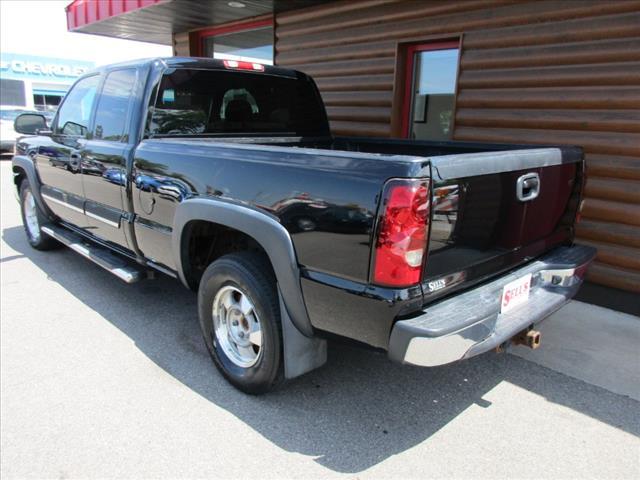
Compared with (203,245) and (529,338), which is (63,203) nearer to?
(203,245)

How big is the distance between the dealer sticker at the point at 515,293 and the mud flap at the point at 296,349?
3.25 feet

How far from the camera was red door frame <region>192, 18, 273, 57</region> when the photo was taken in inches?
323

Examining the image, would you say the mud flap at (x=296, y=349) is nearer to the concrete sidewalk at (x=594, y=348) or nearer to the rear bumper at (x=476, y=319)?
the rear bumper at (x=476, y=319)

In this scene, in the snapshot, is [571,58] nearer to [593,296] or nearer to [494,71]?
[494,71]

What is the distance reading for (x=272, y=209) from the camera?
2.51 metres

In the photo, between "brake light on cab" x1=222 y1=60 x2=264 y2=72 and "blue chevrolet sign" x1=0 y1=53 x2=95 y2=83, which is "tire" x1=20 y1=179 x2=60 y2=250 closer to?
"brake light on cab" x1=222 y1=60 x2=264 y2=72

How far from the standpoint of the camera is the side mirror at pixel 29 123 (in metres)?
5.20

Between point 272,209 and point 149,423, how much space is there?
1391mm

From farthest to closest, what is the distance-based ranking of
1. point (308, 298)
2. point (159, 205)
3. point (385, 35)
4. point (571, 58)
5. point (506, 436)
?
point (385, 35) < point (571, 58) < point (159, 205) < point (506, 436) < point (308, 298)

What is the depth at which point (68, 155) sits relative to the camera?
4488 mm

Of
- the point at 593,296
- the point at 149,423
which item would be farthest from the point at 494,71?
the point at 149,423

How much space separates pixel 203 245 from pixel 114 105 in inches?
59.0

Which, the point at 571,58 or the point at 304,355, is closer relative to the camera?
the point at 304,355

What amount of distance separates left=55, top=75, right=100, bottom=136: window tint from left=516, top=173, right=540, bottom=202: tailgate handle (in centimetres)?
364
